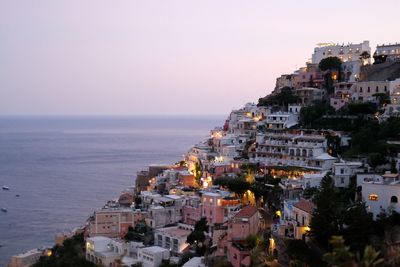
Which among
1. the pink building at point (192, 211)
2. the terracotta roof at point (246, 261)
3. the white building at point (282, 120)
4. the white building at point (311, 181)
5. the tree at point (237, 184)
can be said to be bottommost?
the terracotta roof at point (246, 261)

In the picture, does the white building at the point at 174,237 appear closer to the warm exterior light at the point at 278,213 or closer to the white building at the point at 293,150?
the warm exterior light at the point at 278,213

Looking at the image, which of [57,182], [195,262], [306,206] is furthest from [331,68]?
[57,182]

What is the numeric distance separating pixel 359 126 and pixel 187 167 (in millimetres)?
14133

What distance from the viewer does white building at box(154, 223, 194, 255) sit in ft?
89.2

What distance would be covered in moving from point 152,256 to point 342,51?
26.9 meters

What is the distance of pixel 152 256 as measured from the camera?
85.3ft

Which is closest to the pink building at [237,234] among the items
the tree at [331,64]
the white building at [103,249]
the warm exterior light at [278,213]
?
the warm exterior light at [278,213]

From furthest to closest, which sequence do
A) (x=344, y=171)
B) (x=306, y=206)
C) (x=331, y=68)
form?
(x=331, y=68) → (x=344, y=171) → (x=306, y=206)

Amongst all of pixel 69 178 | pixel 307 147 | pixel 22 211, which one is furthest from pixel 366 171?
pixel 69 178

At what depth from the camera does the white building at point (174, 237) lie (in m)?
27.2

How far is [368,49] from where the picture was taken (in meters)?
44.8

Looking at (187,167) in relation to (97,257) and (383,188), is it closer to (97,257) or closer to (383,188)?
(97,257)

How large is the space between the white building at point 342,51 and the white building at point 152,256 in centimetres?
2546

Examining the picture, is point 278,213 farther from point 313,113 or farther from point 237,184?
point 313,113
